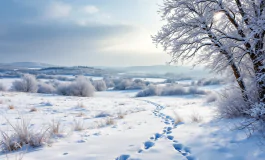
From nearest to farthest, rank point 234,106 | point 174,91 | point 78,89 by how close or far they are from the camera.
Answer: point 234,106
point 78,89
point 174,91

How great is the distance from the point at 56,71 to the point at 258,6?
5692 inches

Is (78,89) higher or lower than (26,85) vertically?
lower

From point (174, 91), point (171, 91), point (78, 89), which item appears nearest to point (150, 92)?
point (171, 91)

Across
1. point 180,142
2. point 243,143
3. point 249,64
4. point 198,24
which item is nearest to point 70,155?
point 180,142

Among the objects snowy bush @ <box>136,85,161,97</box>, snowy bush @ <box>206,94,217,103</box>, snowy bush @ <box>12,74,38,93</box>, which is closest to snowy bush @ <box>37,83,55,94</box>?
snowy bush @ <box>12,74,38,93</box>

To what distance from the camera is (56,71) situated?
13588 cm

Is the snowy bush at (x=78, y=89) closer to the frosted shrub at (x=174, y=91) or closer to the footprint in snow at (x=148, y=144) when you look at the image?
the frosted shrub at (x=174, y=91)

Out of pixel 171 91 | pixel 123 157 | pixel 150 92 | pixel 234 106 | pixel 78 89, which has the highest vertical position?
pixel 234 106

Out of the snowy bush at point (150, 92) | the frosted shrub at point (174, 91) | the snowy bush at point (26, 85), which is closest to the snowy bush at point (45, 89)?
the snowy bush at point (26, 85)

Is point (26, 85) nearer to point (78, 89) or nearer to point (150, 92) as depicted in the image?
point (78, 89)

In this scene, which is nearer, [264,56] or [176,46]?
[264,56]

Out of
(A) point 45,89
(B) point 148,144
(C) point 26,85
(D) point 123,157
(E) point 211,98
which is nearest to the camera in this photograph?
(D) point 123,157

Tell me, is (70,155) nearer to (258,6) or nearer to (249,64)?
(258,6)

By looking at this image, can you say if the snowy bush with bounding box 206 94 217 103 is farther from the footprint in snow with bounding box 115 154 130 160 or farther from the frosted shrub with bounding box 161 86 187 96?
the frosted shrub with bounding box 161 86 187 96
